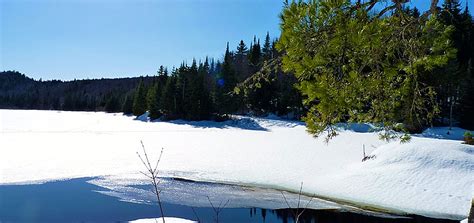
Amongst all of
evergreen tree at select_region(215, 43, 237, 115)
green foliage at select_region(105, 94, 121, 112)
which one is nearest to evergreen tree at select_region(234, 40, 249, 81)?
evergreen tree at select_region(215, 43, 237, 115)

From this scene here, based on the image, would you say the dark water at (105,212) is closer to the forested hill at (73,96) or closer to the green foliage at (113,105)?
the forested hill at (73,96)

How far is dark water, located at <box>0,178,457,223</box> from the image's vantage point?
418 inches

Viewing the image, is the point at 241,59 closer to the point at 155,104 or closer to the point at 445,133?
the point at 155,104

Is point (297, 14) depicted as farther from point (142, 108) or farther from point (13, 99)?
point (13, 99)

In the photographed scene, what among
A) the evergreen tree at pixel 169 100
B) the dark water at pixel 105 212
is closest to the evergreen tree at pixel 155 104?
the evergreen tree at pixel 169 100

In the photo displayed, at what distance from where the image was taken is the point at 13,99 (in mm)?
133625

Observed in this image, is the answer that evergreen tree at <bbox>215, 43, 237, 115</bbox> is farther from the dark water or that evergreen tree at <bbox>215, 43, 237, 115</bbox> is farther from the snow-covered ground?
the dark water

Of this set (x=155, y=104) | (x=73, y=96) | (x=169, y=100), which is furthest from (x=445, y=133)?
(x=73, y=96)

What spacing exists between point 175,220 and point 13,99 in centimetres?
14744

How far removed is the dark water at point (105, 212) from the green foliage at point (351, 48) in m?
8.31

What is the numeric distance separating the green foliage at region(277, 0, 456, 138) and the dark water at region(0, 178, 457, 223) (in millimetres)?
8308

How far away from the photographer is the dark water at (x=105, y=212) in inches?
418

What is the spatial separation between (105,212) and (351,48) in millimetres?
10197

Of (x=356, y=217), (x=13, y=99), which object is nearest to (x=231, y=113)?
(x=356, y=217)
